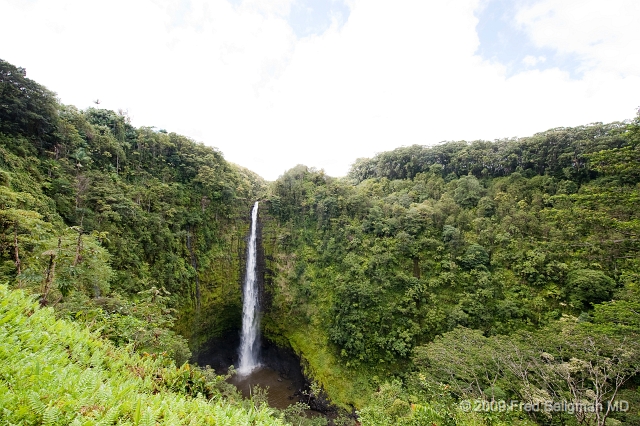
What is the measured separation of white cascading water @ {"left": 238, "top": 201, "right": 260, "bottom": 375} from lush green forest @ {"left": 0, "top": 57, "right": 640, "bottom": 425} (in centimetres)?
95

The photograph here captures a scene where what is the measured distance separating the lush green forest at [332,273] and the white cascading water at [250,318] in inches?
37.3

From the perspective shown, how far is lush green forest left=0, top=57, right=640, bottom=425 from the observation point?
4.67 metres

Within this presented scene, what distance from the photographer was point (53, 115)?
14453 millimetres

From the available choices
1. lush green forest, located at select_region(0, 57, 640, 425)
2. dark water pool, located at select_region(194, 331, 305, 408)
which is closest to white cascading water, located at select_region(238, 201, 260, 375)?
dark water pool, located at select_region(194, 331, 305, 408)

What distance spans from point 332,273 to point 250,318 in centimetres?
839

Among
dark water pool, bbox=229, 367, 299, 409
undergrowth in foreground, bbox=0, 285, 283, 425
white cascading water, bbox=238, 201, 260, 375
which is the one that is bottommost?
dark water pool, bbox=229, 367, 299, 409

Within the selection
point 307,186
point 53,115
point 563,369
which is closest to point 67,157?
point 53,115

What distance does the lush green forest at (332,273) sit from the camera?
15.3 ft

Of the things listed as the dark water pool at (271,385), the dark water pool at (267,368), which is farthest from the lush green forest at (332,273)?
the dark water pool at (271,385)

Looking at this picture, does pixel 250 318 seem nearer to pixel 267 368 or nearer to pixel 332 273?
pixel 267 368

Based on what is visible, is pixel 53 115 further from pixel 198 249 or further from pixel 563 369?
pixel 563 369

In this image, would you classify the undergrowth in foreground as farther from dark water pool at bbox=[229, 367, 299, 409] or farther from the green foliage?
dark water pool at bbox=[229, 367, 299, 409]

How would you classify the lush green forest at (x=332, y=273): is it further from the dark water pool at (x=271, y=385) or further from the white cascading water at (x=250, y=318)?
the dark water pool at (x=271, y=385)

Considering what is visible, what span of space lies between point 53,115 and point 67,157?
2.29m
